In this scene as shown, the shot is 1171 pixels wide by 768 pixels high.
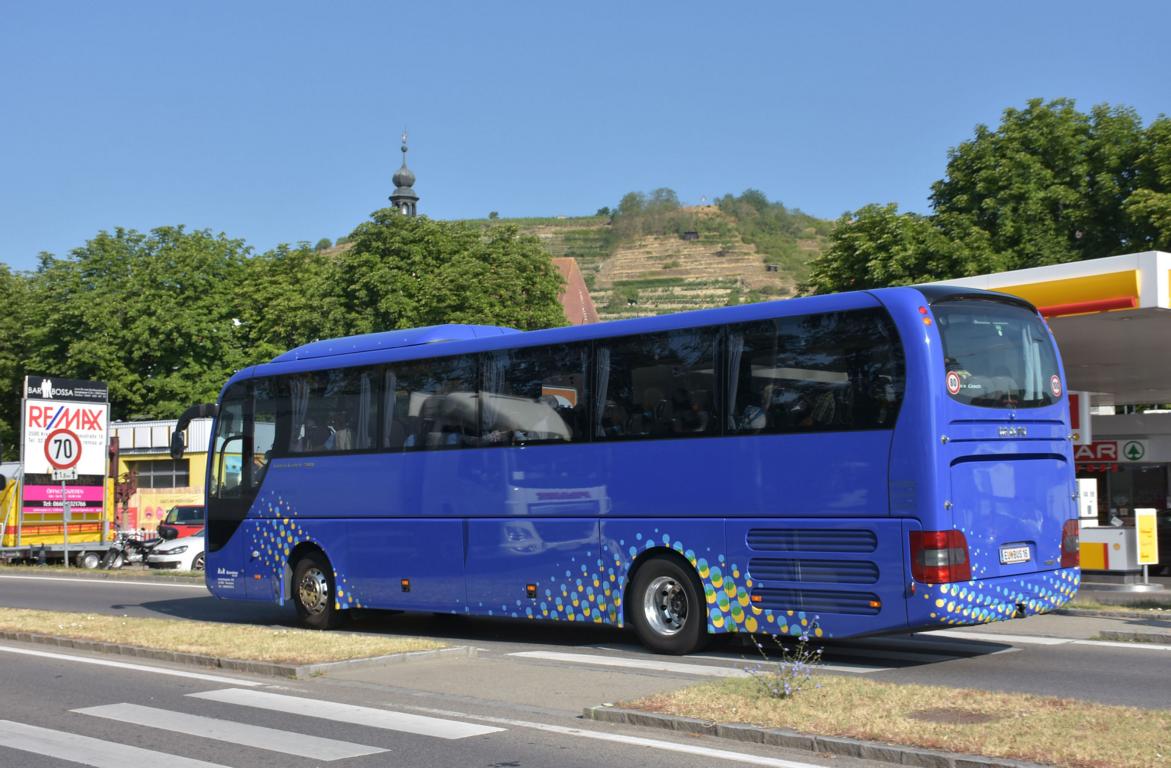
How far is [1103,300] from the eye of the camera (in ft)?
59.6

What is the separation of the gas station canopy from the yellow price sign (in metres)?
2.89

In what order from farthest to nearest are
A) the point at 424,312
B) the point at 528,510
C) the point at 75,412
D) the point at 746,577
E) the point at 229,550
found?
1. the point at 424,312
2. the point at 75,412
3. the point at 229,550
4. the point at 528,510
5. the point at 746,577

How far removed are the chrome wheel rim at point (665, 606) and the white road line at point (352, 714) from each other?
12.5 ft

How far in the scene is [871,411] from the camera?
11.4m

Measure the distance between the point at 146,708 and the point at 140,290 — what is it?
171 feet

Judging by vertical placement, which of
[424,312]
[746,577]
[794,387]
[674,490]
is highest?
[424,312]

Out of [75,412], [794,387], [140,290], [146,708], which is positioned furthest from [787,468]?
[140,290]

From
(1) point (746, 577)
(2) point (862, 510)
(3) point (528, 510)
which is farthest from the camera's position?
(3) point (528, 510)

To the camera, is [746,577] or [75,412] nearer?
[746,577]

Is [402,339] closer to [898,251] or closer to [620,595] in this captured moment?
[620,595]

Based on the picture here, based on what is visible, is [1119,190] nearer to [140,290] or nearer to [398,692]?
[398,692]

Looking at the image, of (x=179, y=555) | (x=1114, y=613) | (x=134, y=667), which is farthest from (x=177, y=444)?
(x=179, y=555)

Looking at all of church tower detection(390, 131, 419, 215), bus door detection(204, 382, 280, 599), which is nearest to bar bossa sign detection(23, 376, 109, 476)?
bus door detection(204, 382, 280, 599)

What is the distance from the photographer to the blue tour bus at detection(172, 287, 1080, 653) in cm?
1121
